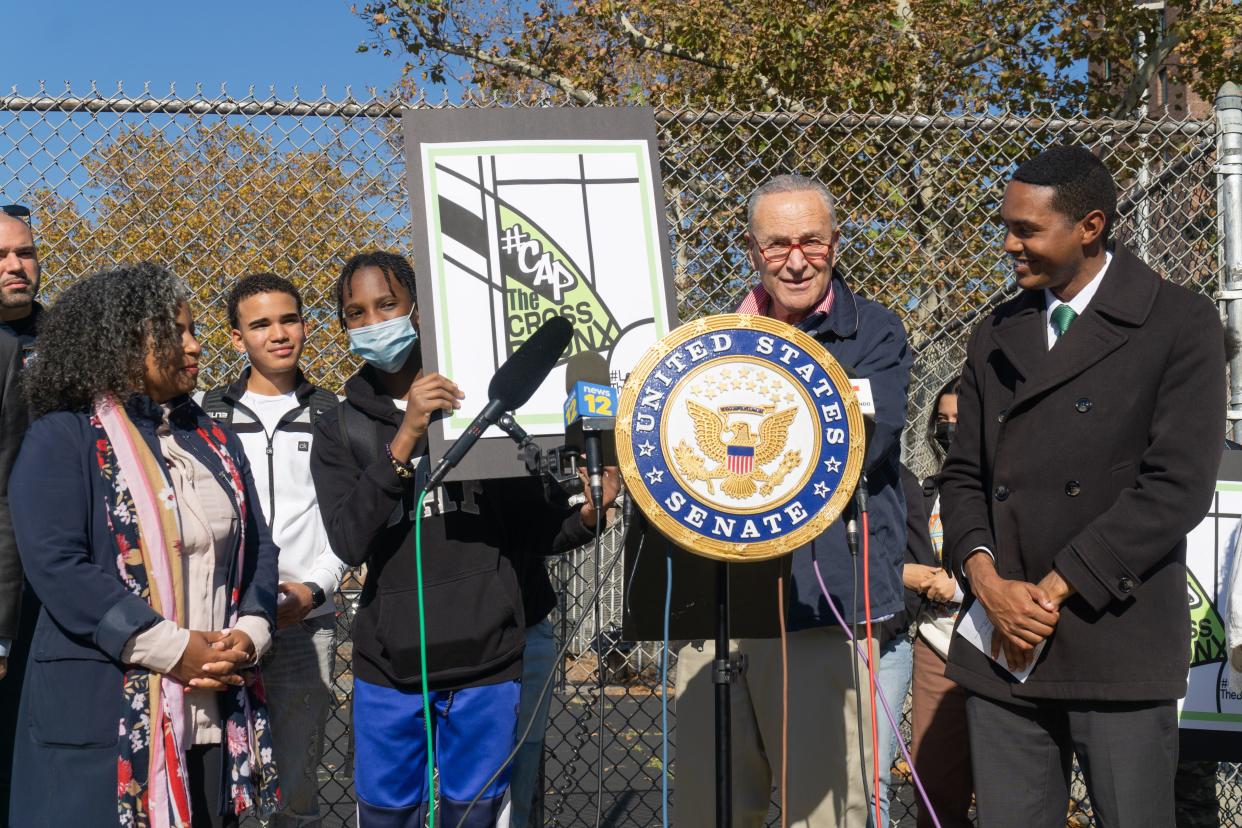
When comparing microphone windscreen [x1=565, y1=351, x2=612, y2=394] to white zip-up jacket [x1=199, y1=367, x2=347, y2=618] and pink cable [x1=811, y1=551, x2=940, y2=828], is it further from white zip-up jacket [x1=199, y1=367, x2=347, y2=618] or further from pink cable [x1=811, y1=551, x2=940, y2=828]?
white zip-up jacket [x1=199, y1=367, x2=347, y2=618]

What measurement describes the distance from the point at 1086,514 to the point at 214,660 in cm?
224

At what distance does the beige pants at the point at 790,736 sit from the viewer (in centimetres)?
329

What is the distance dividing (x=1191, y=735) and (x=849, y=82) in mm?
6380

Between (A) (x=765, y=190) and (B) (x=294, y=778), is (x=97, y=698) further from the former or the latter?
(A) (x=765, y=190)

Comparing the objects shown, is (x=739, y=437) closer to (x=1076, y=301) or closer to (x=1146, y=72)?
(x=1076, y=301)

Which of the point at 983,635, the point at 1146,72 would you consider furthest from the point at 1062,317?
the point at 1146,72

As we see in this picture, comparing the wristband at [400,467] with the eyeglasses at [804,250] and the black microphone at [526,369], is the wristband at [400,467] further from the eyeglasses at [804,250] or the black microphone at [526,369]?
the eyeglasses at [804,250]

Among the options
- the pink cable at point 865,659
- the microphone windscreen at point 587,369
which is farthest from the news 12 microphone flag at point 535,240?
the pink cable at point 865,659

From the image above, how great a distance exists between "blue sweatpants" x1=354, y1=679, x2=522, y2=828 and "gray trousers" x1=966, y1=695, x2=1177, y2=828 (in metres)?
1.32

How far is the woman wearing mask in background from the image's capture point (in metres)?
4.33

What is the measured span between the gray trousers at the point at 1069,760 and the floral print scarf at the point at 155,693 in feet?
6.32

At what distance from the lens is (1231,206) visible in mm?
4945

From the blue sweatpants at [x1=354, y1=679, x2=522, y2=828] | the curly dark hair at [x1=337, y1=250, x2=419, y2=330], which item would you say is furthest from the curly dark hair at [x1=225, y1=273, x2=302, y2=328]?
the blue sweatpants at [x1=354, y1=679, x2=522, y2=828]

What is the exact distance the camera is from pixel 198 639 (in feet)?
10.1
